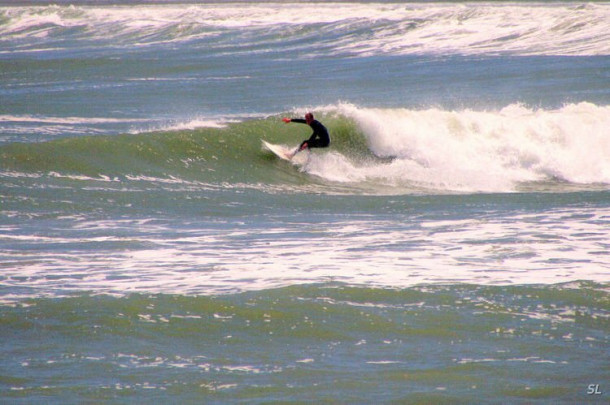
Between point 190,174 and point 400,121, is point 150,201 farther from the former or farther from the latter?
point 400,121

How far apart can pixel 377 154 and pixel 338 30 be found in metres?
33.7

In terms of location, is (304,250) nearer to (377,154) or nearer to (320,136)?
(320,136)

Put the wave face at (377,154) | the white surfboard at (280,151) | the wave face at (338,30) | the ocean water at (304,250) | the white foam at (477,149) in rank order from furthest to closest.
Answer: the wave face at (338,30) → the white surfboard at (280,151) → the white foam at (477,149) → the wave face at (377,154) → the ocean water at (304,250)

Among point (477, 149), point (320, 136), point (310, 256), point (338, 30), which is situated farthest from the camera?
point (338, 30)

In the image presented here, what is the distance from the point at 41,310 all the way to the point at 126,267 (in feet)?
4.56

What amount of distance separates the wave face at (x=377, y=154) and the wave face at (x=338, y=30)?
20.2 metres

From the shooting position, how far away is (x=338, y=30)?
1992 inches

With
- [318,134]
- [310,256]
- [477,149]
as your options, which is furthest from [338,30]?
[310,256]

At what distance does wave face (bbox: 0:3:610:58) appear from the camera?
42.9 metres

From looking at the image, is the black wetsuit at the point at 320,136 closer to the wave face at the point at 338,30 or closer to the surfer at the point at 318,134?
the surfer at the point at 318,134

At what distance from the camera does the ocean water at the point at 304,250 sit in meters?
5.93

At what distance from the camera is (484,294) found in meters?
7.52

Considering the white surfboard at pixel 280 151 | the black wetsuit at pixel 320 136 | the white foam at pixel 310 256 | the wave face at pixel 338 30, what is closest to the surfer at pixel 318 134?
the black wetsuit at pixel 320 136

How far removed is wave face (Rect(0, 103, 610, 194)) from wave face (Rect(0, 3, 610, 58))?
20163 mm
